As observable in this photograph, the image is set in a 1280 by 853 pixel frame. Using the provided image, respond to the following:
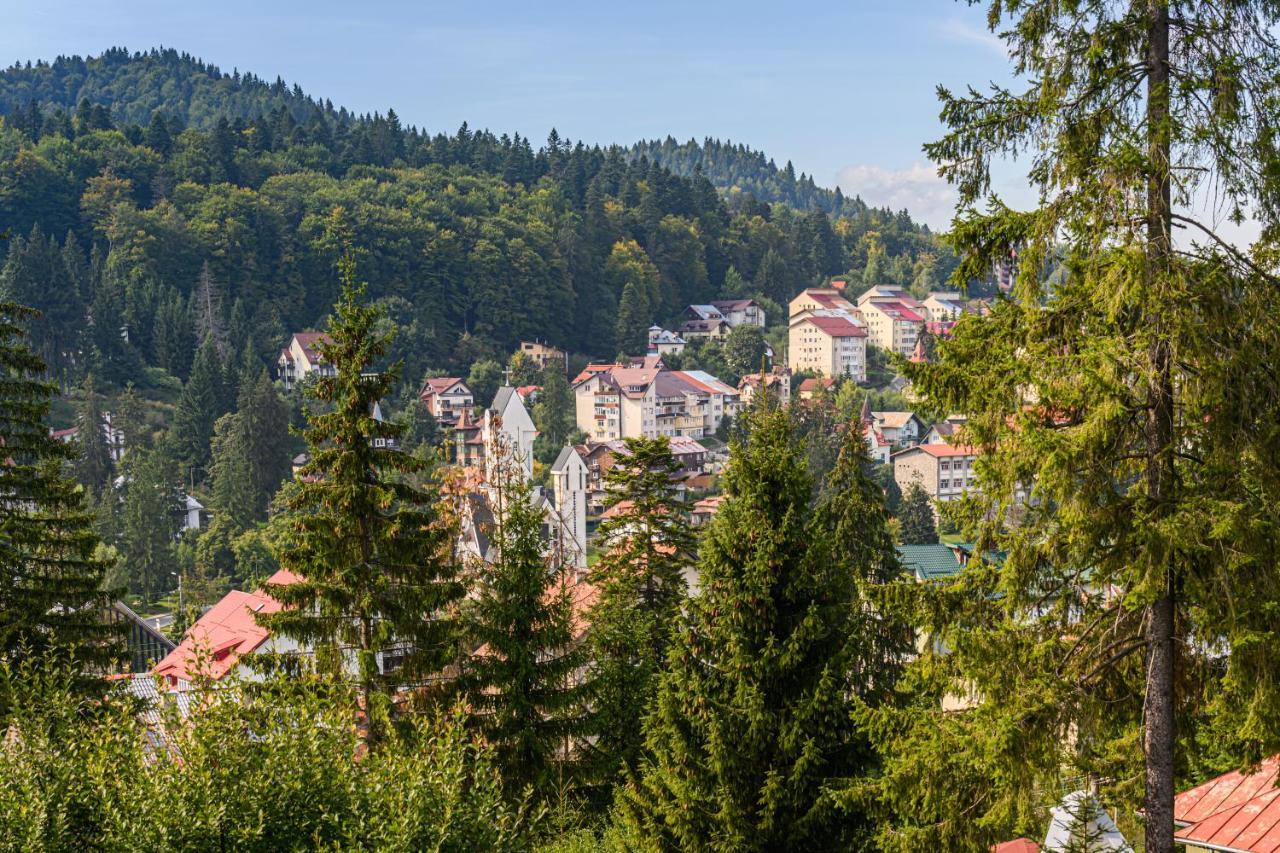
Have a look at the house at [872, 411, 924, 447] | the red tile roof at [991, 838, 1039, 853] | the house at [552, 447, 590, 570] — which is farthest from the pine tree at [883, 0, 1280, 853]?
the house at [872, 411, 924, 447]

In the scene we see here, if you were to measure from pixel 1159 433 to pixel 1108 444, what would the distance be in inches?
15.8

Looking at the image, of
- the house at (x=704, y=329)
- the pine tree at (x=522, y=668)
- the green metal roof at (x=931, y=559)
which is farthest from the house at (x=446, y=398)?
the pine tree at (x=522, y=668)

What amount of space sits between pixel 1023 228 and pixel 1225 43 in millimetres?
1658

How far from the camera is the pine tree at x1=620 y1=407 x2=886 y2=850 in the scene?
10469mm

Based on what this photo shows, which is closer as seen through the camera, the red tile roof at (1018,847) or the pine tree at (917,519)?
the red tile roof at (1018,847)

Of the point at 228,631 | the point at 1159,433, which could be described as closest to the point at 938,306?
the point at 228,631

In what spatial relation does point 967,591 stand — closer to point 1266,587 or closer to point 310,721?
point 1266,587

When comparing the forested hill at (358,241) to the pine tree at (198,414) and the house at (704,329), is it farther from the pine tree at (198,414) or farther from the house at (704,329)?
the pine tree at (198,414)

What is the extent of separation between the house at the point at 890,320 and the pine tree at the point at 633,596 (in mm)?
110330

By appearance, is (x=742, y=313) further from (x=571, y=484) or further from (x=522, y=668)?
(x=522, y=668)

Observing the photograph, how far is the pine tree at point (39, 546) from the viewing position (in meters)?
14.3

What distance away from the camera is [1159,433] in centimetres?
725

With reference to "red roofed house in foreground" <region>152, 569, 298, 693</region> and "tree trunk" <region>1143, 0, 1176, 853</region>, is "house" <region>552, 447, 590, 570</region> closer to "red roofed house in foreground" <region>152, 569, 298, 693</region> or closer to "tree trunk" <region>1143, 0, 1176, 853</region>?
"red roofed house in foreground" <region>152, 569, 298, 693</region>

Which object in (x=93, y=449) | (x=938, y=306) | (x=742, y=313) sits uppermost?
(x=938, y=306)
